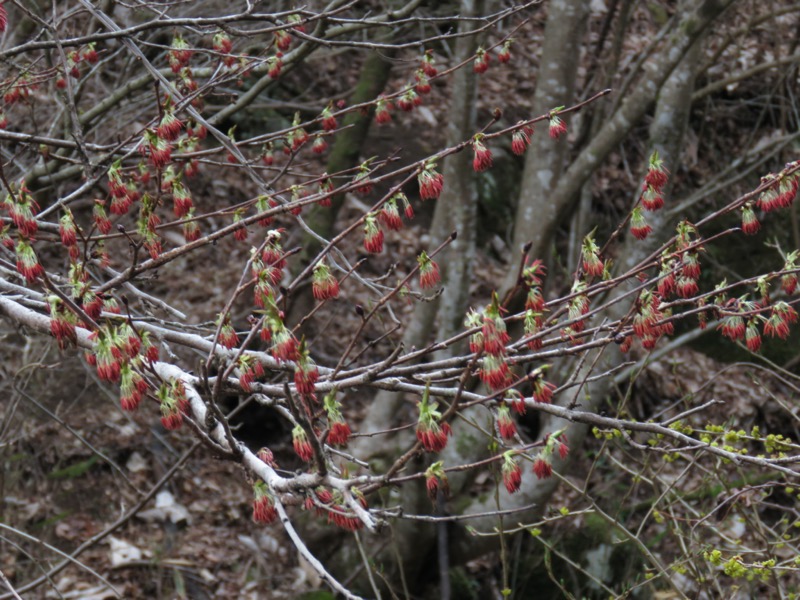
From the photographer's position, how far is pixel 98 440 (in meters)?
6.90

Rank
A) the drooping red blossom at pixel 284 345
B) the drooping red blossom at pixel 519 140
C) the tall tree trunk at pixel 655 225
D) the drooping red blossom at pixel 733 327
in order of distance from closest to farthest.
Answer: the drooping red blossom at pixel 284 345, the drooping red blossom at pixel 733 327, the drooping red blossom at pixel 519 140, the tall tree trunk at pixel 655 225

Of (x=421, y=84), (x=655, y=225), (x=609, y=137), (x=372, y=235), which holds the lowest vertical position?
(x=655, y=225)

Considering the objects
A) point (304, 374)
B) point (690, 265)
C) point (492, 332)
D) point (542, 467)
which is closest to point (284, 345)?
point (304, 374)

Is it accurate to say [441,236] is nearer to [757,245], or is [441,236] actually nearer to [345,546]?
[345,546]

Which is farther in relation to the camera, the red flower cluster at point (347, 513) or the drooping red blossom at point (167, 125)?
the drooping red blossom at point (167, 125)

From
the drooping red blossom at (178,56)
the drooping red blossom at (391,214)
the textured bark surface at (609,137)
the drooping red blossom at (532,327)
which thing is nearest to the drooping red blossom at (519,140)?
the drooping red blossom at (391,214)

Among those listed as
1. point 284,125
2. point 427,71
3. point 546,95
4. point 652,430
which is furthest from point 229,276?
point 652,430

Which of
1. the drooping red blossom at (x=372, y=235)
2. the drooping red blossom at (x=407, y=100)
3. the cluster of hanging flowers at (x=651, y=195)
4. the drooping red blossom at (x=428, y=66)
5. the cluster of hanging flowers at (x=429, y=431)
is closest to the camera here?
the cluster of hanging flowers at (x=429, y=431)

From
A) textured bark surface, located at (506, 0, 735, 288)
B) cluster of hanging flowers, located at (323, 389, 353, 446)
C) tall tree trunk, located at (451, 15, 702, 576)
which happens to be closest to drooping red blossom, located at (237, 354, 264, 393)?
cluster of hanging flowers, located at (323, 389, 353, 446)

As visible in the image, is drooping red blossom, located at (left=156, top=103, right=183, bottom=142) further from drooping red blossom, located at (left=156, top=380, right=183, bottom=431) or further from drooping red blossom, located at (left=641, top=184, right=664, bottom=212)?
drooping red blossom, located at (left=641, top=184, right=664, bottom=212)

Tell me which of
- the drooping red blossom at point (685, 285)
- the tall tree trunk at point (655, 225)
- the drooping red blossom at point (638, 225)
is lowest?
the tall tree trunk at point (655, 225)

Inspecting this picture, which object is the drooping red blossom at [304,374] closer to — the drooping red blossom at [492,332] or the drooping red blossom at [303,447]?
the drooping red blossom at [303,447]

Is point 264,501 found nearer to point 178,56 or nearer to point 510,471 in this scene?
point 510,471

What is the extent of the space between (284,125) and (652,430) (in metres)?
7.46
